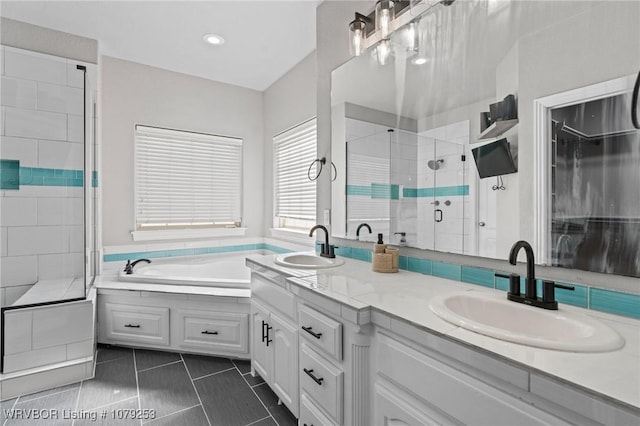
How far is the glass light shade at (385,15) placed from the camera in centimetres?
170

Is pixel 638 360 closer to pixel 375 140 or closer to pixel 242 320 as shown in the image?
pixel 375 140

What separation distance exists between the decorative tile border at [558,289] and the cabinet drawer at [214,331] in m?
1.14

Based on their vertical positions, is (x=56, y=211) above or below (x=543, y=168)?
below

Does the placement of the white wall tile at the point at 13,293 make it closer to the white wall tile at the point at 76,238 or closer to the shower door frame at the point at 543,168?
the white wall tile at the point at 76,238

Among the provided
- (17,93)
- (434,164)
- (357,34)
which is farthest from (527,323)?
(17,93)

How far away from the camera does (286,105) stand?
11.1 ft

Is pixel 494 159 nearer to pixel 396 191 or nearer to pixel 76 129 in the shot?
pixel 396 191

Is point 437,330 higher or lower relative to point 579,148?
lower

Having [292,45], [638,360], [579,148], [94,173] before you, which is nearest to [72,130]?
[94,173]

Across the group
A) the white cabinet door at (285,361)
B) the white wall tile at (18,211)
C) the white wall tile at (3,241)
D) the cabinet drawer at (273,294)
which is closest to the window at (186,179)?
the white wall tile at (18,211)

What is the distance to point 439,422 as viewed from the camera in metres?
0.83

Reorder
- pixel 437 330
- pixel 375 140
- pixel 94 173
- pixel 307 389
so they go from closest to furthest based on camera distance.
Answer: pixel 437 330 < pixel 307 389 < pixel 375 140 < pixel 94 173

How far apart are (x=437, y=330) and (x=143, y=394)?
6.52 feet

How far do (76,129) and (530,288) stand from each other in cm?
303
